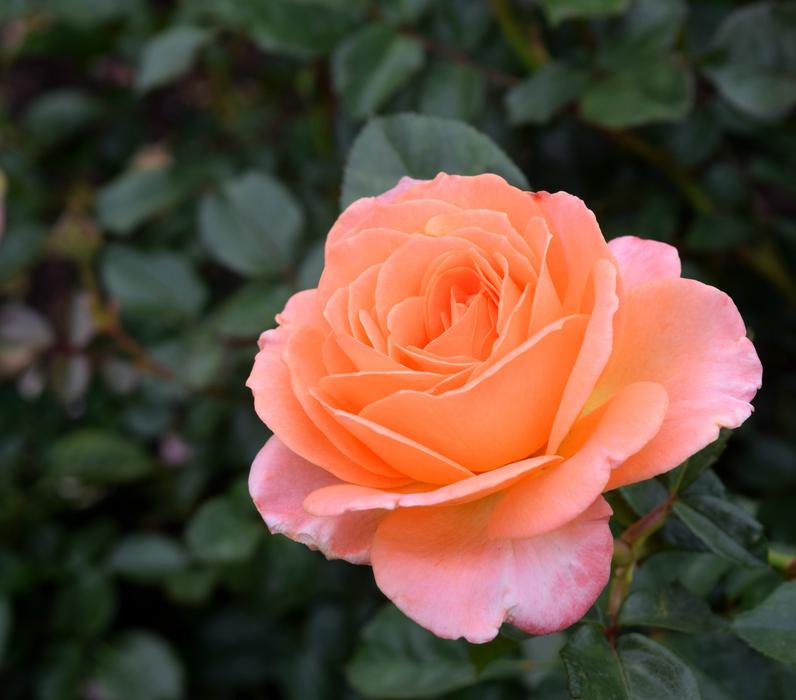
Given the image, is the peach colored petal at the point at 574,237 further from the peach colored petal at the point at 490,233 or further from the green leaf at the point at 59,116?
the green leaf at the point at 59,116

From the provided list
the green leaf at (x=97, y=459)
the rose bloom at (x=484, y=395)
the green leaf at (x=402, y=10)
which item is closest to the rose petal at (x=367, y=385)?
the rose bloom at (x=484, y=395)

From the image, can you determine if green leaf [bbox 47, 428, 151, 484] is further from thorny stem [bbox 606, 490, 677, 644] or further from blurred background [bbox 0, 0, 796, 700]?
thorny stem [bbox 606, 490, 677, 644]

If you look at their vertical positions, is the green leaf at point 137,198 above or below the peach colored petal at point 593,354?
below

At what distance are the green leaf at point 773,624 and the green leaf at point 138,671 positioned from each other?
100 cm

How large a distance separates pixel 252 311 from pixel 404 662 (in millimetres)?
434

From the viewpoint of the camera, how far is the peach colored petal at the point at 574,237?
21.1 inches

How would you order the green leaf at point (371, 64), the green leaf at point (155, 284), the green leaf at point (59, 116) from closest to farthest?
the green leaf at point (371, 64)
the green leaf at point (155, 284)
the green leaf at point (59, 116)

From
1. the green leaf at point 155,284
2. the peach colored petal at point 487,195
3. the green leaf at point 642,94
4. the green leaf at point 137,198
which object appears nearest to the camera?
the peach colored petal at point 487,195

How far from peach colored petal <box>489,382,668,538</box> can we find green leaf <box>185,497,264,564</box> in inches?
29.1

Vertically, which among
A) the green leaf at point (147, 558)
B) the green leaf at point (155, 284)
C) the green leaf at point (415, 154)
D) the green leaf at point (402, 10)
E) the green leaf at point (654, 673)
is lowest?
the green leaf at point (147, 558)

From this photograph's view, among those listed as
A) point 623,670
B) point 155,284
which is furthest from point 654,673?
point 155,284

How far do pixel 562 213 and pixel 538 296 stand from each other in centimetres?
7

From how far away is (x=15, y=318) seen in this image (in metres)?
1.56

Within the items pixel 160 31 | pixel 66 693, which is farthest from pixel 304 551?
pixel 160 31
